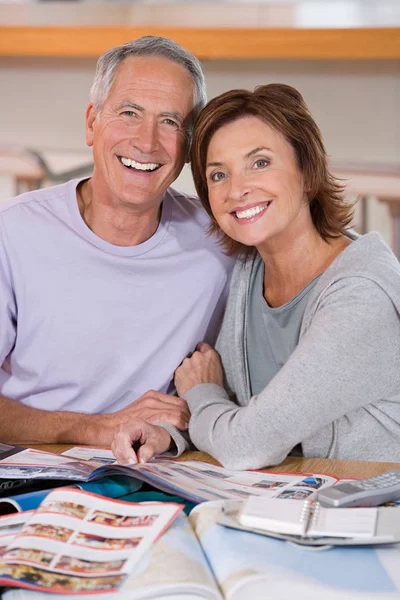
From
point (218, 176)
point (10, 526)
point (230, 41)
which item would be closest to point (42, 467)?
point (10, 526)

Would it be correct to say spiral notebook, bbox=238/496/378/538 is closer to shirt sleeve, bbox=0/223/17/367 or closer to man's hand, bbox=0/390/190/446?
man's hand, bbox=0/390/190/446

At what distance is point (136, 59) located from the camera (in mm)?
1821

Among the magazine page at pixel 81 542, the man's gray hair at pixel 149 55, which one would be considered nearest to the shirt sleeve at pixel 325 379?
the magazine page at pixel 81 542

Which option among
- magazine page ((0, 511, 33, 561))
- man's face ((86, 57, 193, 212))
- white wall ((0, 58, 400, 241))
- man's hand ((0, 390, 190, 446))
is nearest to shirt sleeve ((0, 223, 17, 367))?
man's hand ((0, 390, 190, 446))

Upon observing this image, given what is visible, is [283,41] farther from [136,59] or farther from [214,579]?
[214,579]

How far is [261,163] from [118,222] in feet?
1.21

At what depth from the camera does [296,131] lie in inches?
62.9

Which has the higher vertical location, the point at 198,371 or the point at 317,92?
the point at 317,92

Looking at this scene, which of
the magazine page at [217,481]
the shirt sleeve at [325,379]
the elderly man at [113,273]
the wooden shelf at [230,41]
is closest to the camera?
the magazine page at [217,481]

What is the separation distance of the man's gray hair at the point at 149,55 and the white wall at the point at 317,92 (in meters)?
2.04

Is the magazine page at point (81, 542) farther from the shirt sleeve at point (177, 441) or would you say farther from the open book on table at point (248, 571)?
the shirt sleeve at point (177, 441)

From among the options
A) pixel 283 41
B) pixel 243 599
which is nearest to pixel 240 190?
pixel 243 599

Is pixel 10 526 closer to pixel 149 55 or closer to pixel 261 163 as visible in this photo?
pixel 261 163

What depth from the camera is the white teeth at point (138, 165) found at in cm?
180
